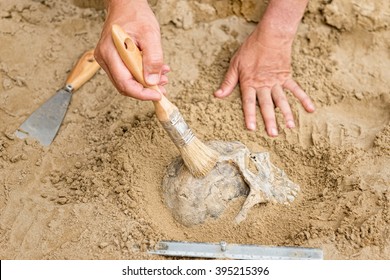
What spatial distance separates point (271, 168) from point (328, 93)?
2.11ft

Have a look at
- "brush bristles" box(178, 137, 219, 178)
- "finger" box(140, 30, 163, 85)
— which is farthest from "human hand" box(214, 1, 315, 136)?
"finger" box(140, 30, 163, 85)

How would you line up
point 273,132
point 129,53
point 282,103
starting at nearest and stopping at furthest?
point 129,53, point 273,132, point 282,103

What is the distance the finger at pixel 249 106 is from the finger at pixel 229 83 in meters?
0.07

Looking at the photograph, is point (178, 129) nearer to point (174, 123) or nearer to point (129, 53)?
point (174, 123)

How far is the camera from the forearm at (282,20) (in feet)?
10.2

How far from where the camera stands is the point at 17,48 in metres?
3.31

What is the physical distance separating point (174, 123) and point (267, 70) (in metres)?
1.00

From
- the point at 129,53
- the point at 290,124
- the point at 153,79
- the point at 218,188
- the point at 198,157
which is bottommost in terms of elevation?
the point at 290,124

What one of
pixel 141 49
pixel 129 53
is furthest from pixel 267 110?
pixel 129 53

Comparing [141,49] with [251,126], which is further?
[251,126]

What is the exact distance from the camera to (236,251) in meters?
2.42

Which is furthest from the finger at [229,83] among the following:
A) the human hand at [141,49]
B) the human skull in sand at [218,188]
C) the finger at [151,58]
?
the finger at [151,58]
